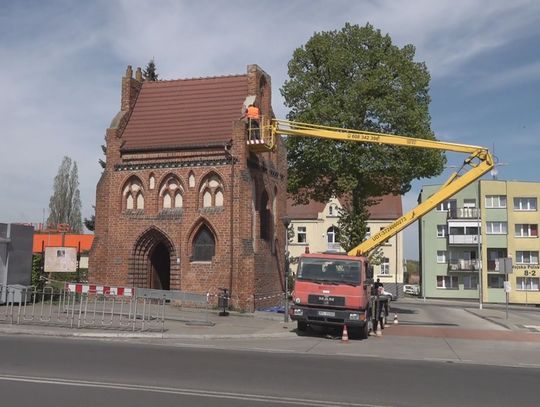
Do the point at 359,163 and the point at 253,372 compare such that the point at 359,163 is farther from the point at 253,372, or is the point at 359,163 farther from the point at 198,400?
the point at 198,400

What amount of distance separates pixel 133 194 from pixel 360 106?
446 inches

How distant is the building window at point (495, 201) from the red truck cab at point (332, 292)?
49.0 metres

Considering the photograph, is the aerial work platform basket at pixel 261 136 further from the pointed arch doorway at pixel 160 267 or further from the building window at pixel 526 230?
the building window at pixel 526 230

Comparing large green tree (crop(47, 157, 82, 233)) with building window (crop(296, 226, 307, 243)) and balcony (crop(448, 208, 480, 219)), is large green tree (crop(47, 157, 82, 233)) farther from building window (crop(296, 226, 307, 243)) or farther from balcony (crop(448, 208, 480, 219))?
balcony (crop(448, 208, 480, 219))

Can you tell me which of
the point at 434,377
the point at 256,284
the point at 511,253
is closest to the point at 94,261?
the point at 256,284

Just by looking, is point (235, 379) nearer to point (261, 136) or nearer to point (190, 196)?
point (261, 136)

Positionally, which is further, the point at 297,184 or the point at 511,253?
the point at 511,253

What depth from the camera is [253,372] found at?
33.9 ft

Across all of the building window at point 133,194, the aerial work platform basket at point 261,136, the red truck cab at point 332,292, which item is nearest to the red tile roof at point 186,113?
the aerial work platform basket at point 261,136

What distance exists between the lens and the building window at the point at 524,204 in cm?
6112

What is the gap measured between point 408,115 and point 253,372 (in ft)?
64.7

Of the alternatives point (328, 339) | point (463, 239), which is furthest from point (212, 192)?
point (463, 239)

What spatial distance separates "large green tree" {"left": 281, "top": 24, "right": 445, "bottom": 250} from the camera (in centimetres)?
2733

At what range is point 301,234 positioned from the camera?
65938 mm
